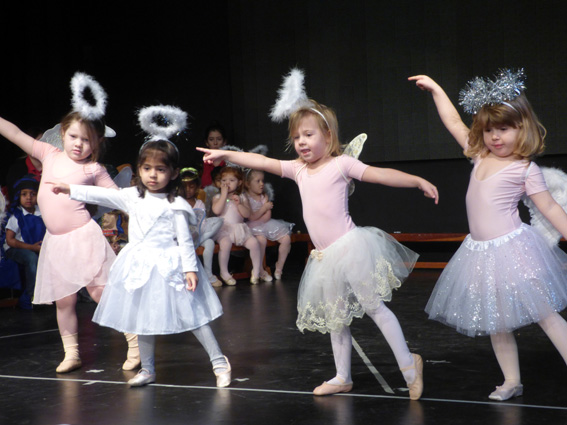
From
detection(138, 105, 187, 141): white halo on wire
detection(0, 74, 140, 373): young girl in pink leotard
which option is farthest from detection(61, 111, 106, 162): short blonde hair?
detection(138, 105, 187, 141): white halo on wire

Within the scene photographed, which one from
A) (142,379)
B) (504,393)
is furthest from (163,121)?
(504,393)

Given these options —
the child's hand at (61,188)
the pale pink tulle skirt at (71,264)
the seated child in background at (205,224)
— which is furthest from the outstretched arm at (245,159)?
the seated child in background at (205,224)

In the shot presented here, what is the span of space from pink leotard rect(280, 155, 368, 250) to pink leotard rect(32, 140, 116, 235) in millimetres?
1139

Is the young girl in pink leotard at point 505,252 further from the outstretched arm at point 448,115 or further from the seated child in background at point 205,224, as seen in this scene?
the seated child in background at point 205,224

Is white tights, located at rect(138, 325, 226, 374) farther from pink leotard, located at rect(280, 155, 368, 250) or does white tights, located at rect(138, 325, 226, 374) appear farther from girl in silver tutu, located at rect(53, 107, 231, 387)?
pink leotard, located at rect(280, 155, 368, 250)

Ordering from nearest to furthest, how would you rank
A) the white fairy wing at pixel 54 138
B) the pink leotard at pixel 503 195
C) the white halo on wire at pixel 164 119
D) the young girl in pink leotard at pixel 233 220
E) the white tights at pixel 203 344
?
the pink leotard at pixel 503 195
the white tights at pixel 203 344
the white halo on wire at pixel 164 119
the white fairy wing at pixel 54 138
the young girl in pink leotard at pixel 233 220

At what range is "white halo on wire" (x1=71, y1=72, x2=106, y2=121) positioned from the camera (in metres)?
3.62

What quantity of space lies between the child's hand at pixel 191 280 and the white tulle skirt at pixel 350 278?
1.55ft

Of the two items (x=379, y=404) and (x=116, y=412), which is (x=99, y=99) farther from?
(x=379, y=404)

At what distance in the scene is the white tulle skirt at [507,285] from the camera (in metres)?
2.75

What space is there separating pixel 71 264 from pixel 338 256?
4.49ft

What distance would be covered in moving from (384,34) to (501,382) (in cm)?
493

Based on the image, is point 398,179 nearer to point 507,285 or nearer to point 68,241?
point 507,285

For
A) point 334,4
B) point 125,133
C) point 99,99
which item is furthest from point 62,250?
point 334,4
